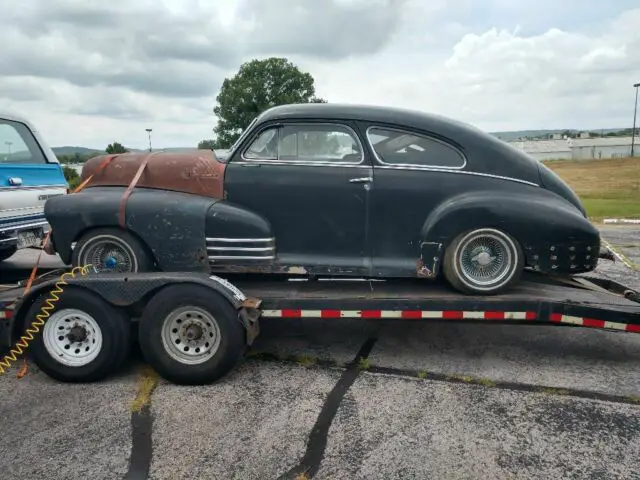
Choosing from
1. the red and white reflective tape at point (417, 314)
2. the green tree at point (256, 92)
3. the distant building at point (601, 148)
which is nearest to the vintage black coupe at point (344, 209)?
the red and white reflective tape at point (417, 314)

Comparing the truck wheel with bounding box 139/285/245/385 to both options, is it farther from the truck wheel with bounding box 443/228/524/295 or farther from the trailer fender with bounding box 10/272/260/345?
the truck wheel with bounding box 443/228/524/295

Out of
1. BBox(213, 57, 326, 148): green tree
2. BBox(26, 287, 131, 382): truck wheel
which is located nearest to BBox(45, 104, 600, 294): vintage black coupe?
BBox(26, 287, 131, 382): truck wheel

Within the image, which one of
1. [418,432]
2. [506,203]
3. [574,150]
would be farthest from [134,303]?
[574,150]

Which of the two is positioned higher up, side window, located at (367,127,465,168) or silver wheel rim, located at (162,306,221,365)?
side window, located at (367,127,465,168)

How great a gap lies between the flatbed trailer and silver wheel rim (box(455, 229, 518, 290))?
0.62 feet

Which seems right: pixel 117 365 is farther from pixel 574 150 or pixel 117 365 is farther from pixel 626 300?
pixel 574 150

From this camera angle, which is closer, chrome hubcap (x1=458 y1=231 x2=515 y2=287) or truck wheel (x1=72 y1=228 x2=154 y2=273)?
chrome hubcap (x1=458 y1=231 x2=515 y2=287)

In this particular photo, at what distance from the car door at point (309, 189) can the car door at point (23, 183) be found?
265cm

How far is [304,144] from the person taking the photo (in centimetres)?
475

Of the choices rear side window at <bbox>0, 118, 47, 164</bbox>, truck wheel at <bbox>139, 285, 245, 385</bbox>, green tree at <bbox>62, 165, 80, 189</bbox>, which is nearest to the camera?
truck wheel at <bbox>139, 285, 245, 385</bbox>

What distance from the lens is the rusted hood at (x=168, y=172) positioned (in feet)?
15.5

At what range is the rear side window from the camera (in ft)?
20.4

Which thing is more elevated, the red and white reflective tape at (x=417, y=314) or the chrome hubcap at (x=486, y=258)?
the chrome hubcap at (x=486, y=258)

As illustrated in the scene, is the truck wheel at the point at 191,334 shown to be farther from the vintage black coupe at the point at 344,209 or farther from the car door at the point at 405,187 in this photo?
the car door at the point at 405,187
